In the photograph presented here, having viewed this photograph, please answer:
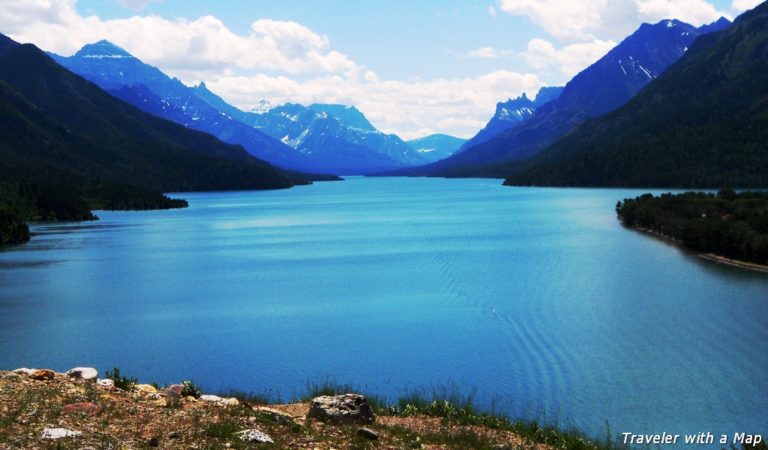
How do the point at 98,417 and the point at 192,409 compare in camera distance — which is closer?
the point at 98,417

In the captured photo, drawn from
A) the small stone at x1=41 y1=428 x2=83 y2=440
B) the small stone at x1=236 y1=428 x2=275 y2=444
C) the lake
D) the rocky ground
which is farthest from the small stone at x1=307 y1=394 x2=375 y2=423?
the lake

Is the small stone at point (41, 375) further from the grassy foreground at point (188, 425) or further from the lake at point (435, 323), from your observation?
the lake at point (435, 323)

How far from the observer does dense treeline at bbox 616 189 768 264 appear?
106812mm

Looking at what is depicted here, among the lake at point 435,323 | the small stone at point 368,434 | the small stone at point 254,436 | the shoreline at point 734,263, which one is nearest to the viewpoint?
the small stone at point 254,436

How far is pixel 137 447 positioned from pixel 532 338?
150 feet

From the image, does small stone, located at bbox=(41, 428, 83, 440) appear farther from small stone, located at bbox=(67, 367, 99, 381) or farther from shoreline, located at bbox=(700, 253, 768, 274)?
shoreline, located at bbox=(700, 253, 768, 274)

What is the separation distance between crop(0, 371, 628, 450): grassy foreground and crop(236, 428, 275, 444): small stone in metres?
0.20

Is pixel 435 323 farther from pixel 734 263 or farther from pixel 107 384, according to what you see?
pixel 734 263

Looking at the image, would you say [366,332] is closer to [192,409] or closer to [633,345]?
[633,345]

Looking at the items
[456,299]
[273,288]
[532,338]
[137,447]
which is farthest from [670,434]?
[273,288]

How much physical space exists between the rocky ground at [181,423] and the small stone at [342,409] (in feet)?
0.11

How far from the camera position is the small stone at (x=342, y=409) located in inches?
973

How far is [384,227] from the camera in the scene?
179m

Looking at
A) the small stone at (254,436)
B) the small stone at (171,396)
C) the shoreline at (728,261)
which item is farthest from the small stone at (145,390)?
the shoreline at (728,261)
